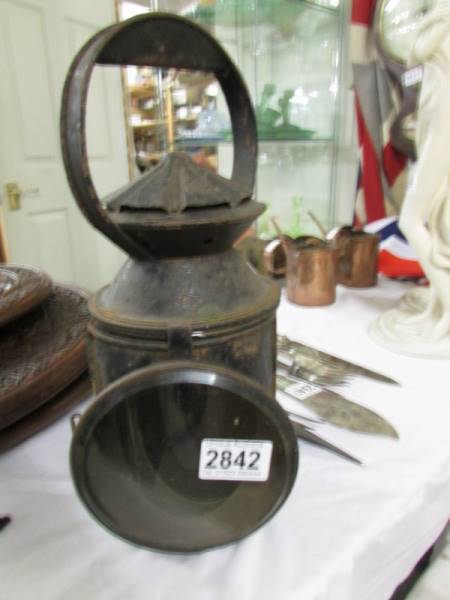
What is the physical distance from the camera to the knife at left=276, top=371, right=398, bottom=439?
659 millimetres

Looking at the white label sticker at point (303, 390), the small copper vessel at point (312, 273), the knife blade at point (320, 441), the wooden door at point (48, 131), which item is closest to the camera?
the knife blade at point (320, 441)

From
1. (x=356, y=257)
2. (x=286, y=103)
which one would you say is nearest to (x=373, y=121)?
(x=286, y=103)

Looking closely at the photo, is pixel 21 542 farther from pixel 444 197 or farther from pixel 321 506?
pixel 444 197

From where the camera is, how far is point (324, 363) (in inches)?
33.4

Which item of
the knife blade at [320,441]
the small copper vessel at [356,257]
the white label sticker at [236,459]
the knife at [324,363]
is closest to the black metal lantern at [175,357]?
the white label sticker at [236,459]

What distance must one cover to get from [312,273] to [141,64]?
2.45 feet

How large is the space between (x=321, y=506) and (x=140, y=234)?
1.28ft

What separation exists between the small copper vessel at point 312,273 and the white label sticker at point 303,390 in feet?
1.40

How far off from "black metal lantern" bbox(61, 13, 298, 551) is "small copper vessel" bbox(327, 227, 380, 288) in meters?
0.84

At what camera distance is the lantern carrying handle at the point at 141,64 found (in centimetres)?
44

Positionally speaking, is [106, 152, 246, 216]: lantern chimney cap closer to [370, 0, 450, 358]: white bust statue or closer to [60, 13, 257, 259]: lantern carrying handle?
[60, 13, 257, 259]: lantern carrying handle

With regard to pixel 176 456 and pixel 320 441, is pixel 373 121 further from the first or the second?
pixel 176 456

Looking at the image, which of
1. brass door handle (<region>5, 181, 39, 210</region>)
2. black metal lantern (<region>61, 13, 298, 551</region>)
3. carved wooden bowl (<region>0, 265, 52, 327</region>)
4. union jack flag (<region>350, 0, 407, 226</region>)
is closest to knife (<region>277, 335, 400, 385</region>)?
black metal lantern (<region>61, 13, 298, 551</region>)

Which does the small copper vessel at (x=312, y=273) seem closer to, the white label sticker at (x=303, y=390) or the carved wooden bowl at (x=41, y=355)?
the white label sticker at (x=303, y=390)
